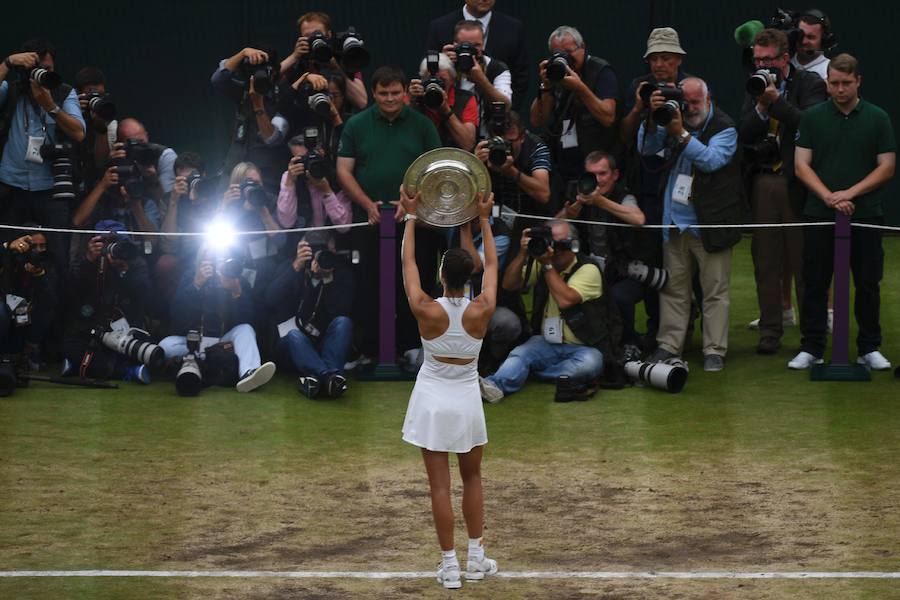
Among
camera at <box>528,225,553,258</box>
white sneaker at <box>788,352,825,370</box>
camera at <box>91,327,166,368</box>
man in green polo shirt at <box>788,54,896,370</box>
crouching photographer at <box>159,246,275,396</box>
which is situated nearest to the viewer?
camera at <box>528,225,553,258</box>

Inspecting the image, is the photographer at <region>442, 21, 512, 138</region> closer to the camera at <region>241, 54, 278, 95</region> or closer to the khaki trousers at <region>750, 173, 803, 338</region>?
the camera at <region>241, 54, 278, 95</region>

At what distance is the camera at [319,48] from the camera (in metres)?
12.7

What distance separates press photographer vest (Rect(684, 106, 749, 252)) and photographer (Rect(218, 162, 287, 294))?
127 inches

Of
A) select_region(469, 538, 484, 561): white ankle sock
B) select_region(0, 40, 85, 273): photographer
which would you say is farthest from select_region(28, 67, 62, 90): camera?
select_region(469, 538, 484, 561): white ankle sock

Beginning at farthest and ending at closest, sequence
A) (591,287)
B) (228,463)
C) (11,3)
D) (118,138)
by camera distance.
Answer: (11,3) < (118,138) < (591,287) < (228,463)

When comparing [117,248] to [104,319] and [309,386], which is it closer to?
[104,319]

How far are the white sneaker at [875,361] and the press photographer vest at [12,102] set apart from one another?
667 centimetres

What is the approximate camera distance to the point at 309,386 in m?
11.9

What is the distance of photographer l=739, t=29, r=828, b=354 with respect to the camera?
12.6 m

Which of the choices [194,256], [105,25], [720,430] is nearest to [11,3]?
[105,25]

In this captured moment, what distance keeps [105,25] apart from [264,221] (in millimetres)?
6111

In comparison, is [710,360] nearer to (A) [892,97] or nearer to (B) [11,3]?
(A) [892,97]

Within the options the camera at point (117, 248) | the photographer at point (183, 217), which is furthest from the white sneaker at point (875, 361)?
the camera at point (117, 248)

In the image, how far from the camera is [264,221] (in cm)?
1252
